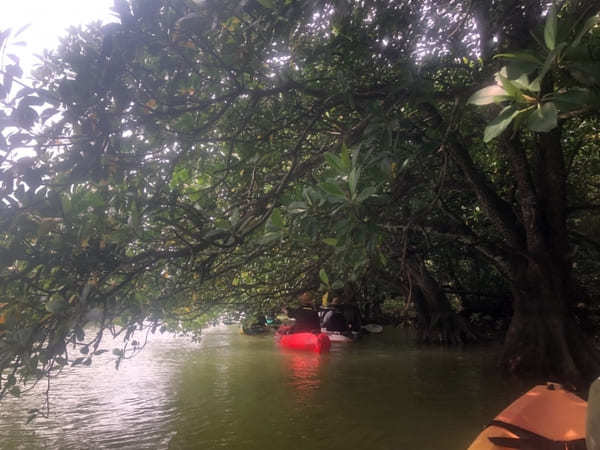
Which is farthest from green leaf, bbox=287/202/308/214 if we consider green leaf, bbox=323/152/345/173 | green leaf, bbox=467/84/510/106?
green leaf, bbox=467/84/510/106

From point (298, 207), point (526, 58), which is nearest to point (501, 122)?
point (526, 58)

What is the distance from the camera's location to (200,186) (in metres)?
5.14

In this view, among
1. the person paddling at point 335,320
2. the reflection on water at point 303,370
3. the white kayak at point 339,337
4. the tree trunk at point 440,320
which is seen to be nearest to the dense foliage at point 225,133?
the reflection on water at point 303,370

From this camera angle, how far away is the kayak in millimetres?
4066

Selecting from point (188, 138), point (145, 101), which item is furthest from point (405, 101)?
point (145, 101)

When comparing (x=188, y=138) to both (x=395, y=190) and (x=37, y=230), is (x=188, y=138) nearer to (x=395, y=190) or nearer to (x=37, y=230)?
(x=37, y=230)

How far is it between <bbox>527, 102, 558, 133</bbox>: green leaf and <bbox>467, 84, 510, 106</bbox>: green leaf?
0.42 feet

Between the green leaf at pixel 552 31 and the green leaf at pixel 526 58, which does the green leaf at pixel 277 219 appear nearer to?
the green leaf at pixel 526 58

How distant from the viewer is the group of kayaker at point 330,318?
666 inches

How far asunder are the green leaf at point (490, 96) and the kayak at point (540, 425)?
3.44m

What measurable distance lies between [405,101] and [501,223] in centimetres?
553

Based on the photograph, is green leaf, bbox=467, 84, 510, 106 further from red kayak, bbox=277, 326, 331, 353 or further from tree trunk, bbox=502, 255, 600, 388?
red kayak, bbox=277, 326, 331, 353

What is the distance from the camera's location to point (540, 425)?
4.44 m

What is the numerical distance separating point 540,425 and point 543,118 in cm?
388
